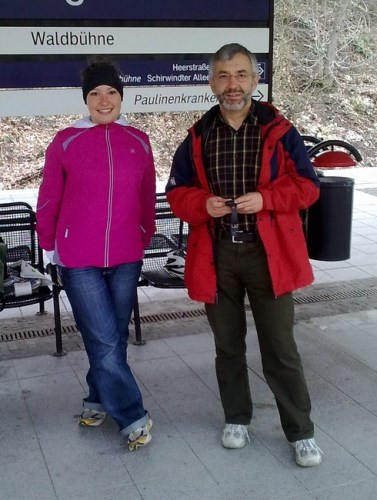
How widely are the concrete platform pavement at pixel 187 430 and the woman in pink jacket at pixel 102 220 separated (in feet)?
0.83

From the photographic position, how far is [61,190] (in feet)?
10.1

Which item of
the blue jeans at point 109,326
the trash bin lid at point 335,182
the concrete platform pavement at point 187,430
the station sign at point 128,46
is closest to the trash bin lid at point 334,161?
the trash bin lid at point 335,182

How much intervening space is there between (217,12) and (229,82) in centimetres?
248

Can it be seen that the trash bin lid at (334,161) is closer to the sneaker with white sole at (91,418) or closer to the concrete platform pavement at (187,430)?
the concrete platform pavement at (187,430)

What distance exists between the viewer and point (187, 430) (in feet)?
11.4

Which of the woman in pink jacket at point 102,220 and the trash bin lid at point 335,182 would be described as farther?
the trash bin lid at point 335,182

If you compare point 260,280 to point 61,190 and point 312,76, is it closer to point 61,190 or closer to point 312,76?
point 61,190

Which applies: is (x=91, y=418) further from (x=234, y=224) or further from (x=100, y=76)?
(x=100, y=76)

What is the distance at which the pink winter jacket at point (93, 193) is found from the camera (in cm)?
301

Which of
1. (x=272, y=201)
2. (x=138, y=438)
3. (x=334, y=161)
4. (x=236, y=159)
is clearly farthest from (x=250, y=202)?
(x=334, y=161)

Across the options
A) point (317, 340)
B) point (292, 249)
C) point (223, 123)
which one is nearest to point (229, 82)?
point (223, 123)

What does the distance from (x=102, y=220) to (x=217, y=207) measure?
1.75 feet

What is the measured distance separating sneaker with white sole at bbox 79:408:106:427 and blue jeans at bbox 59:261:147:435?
9.1 inches

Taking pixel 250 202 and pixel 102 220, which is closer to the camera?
pixel 250 202
